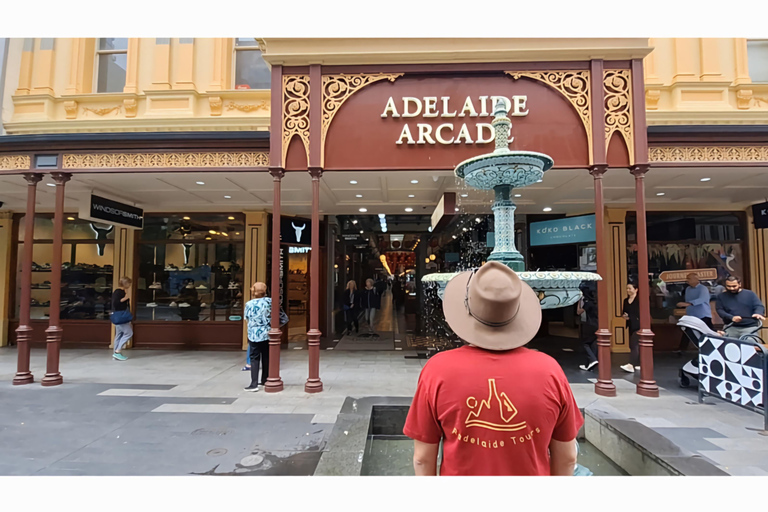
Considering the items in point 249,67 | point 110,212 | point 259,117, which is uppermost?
point 249,67

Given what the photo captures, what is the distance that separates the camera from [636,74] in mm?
6031

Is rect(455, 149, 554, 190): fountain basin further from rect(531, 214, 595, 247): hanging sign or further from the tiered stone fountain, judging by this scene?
rect(531, 214, 595, 247): hanging sign

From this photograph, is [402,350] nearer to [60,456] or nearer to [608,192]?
[608,192]

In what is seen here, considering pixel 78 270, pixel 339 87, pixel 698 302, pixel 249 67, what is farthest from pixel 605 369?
pixel 78 270

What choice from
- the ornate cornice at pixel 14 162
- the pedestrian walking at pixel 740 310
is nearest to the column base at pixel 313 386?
the ornate cornice at pixel 14 162

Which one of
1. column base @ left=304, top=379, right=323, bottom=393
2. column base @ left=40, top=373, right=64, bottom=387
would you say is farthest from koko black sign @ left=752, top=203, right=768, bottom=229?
column base @ left=40, top=373, right=64, bottom=387

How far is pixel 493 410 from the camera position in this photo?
153 centimetres

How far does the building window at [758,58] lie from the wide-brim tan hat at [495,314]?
11.2 m

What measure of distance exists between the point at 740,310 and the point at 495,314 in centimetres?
680

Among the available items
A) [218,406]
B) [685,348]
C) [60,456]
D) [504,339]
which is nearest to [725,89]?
[685,348]

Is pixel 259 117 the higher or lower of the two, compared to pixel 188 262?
higher

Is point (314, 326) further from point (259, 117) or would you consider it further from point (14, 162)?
point (14, 162)

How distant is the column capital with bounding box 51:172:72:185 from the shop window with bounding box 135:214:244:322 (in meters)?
3.48

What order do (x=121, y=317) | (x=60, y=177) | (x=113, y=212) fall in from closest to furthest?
(x=60, y=177) < (x=113, y=212) < (x=121, y=317)
